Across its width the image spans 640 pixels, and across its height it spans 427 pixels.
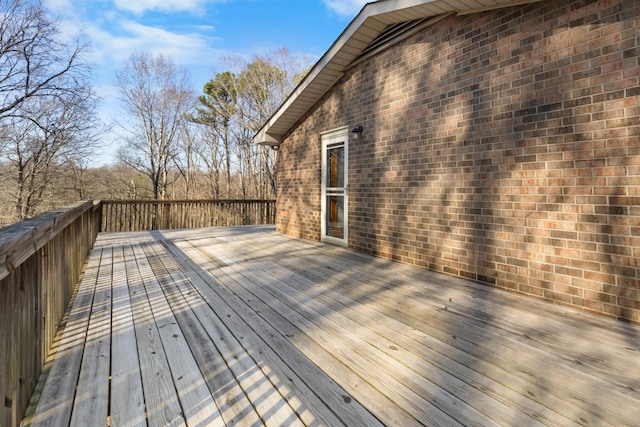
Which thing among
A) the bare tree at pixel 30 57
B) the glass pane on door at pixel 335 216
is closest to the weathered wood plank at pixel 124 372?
the glass pane on door at pixel 335 216

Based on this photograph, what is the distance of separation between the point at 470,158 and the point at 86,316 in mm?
4028

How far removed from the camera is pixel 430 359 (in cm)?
183

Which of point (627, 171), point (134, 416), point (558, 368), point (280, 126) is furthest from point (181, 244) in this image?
point (627, 171)

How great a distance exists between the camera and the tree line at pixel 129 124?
8.32 metres

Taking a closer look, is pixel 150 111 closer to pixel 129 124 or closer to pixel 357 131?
pixel 129 124

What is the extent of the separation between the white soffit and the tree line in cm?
663

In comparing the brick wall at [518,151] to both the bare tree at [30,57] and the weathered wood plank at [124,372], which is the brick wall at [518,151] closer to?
the weathered wood plank at [124,372]

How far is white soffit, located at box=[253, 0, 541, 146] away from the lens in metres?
3.49

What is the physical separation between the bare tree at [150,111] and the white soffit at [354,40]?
9.59m

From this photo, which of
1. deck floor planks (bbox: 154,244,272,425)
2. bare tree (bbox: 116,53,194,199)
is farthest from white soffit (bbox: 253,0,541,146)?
bare tree (bbox: 116,53,194,199)

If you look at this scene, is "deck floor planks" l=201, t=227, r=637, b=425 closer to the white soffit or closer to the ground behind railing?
the ground behind railing

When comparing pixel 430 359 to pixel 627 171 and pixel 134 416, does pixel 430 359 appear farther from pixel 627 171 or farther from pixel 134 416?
pixel 627 171

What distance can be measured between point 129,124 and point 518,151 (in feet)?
53.3

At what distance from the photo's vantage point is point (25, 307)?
1.53 meters
